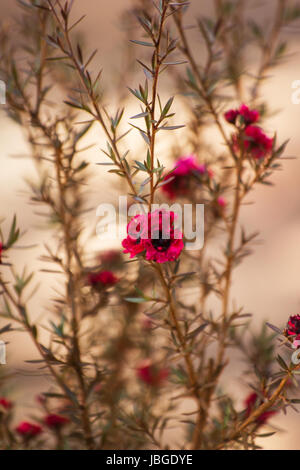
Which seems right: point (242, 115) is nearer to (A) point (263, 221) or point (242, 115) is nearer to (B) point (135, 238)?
(B) point (135, 238)

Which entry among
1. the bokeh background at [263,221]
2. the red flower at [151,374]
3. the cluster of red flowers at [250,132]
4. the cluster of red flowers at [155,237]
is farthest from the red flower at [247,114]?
the bokeh background at [263,221]

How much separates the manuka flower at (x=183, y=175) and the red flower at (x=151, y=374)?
0.82 ft

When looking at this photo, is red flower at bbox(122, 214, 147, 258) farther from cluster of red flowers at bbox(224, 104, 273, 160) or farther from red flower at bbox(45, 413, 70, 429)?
red flower at bbox(45, 413, 70, 429)

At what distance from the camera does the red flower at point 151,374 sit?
0.61 metres

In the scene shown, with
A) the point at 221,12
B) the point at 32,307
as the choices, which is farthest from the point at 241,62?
the point at 32,307

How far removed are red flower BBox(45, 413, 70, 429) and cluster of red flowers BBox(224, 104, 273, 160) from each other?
38cm

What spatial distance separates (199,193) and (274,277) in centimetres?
57

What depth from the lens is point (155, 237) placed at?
30 centimetres

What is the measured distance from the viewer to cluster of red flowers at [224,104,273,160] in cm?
41

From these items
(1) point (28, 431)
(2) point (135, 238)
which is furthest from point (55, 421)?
(2) point (135, 238)

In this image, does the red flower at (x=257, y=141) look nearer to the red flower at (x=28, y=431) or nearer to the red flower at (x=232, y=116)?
the red flower at (x=232, y=116)

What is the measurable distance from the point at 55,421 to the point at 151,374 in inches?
5.9
